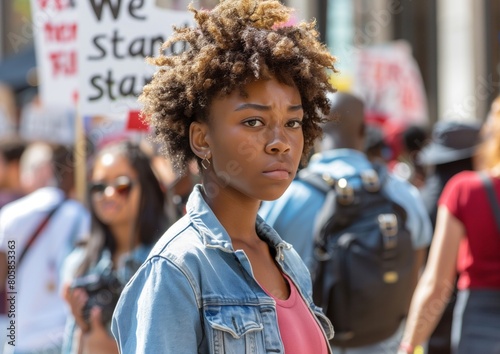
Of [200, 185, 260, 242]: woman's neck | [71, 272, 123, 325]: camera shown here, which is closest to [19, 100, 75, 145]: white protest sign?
[71, 272, 123, 325]: camera

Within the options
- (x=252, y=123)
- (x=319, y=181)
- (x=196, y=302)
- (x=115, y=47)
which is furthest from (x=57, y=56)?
(x=196, y=302)

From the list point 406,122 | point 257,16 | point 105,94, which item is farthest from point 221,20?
point 406,122

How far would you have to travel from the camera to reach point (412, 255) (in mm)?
4766

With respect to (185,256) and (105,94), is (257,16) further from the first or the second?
(105,94)

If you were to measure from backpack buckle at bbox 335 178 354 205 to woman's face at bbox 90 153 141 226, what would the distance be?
0.96m

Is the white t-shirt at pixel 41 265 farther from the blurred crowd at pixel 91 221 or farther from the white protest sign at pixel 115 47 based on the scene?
the white protest sign at pixel 115 47

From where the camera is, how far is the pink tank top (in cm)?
239

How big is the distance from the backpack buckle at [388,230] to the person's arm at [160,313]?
248 centimetres

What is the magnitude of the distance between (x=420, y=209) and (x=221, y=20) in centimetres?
267

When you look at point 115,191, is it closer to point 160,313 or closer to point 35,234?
point 35,234

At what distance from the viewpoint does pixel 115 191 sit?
15.7 feet

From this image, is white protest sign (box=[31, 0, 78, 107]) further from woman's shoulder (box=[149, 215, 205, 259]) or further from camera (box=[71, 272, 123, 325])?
woman's shoulder (box=[149, 215, 205, 259])

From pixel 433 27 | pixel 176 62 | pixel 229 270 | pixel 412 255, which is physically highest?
pixel 433 27

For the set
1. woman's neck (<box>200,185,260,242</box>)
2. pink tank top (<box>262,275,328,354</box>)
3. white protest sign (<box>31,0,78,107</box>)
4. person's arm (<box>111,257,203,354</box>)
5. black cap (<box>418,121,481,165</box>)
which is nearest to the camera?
person's arm (<box>111,257,203,354</box>)
